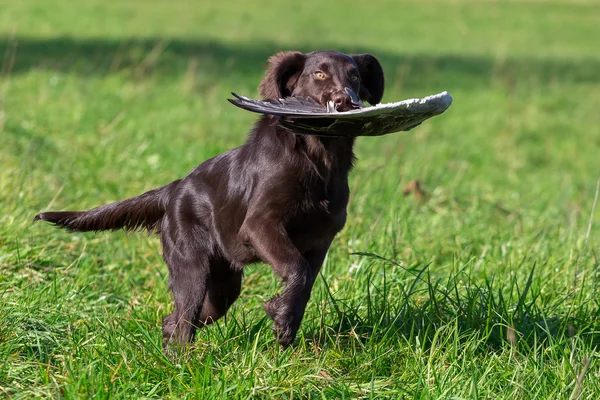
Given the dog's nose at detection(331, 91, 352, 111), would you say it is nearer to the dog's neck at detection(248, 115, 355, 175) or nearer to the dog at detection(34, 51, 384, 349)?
the dog at detection(34, 51, 384, 349)

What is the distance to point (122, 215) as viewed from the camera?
4.12 m

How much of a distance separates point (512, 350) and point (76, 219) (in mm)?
1987

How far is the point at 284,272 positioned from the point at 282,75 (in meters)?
0.96

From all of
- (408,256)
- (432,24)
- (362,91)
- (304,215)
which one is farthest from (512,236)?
(432,24)

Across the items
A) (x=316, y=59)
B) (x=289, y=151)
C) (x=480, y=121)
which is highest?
(x=316, y=59)

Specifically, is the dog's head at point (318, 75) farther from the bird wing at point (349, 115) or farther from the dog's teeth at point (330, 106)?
the bird wing at point (349, 115)

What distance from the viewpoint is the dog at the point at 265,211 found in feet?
11.7

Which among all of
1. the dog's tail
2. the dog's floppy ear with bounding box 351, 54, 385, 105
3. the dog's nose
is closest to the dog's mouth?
the dog's nose

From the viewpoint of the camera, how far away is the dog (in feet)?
11.7

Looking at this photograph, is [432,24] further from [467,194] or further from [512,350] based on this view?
[512,350]

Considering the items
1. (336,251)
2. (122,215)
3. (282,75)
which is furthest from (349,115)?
(336,251)

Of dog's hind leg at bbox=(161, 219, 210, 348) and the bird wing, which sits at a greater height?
the bird wing

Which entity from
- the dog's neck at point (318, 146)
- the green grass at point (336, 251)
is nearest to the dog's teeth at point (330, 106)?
the dog's neck at point (318, 146)

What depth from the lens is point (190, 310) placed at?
12.3 ft
